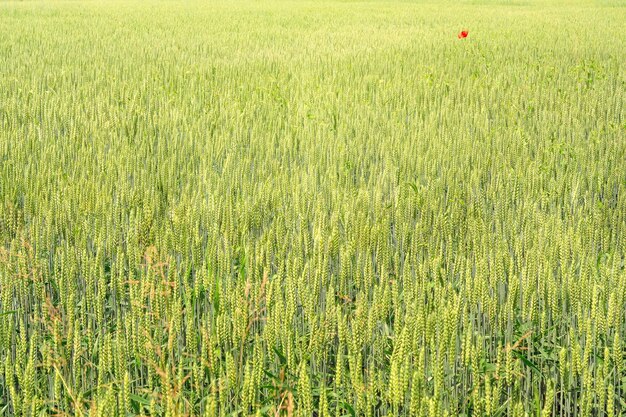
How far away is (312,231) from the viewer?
11.8ft

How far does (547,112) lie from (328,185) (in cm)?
287

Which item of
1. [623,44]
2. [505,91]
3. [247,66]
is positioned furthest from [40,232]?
[623,44]

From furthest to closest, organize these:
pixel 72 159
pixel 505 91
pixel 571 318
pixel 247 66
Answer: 1. pixel 247 66
2. pixel 505 91
3. pixel 72 159
4. pixel 571 318

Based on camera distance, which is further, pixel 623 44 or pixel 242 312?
pixel 623 44

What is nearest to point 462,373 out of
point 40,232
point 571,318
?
point 571,318

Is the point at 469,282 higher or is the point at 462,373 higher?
the point at 469,282

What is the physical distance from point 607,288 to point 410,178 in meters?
1.91

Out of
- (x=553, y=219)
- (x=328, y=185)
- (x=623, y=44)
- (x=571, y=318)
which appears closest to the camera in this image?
(x=571, y=318)

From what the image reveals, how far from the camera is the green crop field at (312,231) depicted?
2.17 meters

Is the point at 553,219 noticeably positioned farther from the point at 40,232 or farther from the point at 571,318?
the point at 40,232

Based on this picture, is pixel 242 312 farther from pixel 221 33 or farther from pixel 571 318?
pixel 221 33

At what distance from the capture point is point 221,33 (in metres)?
13.9

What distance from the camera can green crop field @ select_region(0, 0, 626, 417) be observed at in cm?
217

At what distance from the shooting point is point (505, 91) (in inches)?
301
